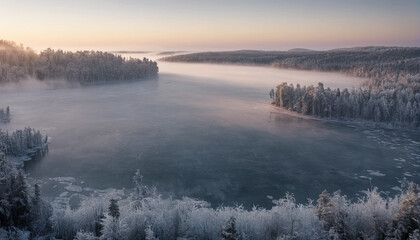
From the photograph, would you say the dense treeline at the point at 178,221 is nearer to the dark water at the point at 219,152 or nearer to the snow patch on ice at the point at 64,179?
the dark water at the point at 219,152

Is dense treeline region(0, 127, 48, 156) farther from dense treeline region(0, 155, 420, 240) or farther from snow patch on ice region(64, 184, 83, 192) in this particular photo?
dense treeline region(0, 155, 420, 240)

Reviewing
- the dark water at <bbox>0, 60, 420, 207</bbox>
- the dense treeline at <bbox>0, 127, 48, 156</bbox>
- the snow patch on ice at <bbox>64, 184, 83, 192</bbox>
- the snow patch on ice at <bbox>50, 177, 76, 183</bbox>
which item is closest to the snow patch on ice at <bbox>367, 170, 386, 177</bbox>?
the dark water at <bbox>0, 60, 420, 207</bbox>

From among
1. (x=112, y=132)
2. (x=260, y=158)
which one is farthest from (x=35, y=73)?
(x=260, y=158)

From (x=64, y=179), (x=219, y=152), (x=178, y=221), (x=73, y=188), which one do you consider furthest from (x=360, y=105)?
(x=64, y=179)

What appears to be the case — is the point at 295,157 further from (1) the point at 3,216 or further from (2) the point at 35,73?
(2) the point at 35,73

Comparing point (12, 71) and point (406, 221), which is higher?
point (12, 71)

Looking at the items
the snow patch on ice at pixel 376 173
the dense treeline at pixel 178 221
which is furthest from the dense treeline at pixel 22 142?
the snow patch on ice at pixel 376 173

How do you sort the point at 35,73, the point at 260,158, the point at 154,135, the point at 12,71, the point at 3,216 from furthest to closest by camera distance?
the point at 35,73 → the point at 12,71 → the point at 154,135 → the point at 260,158 → the point at 3,216

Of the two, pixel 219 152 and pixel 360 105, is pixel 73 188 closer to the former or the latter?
pixel 219 152
